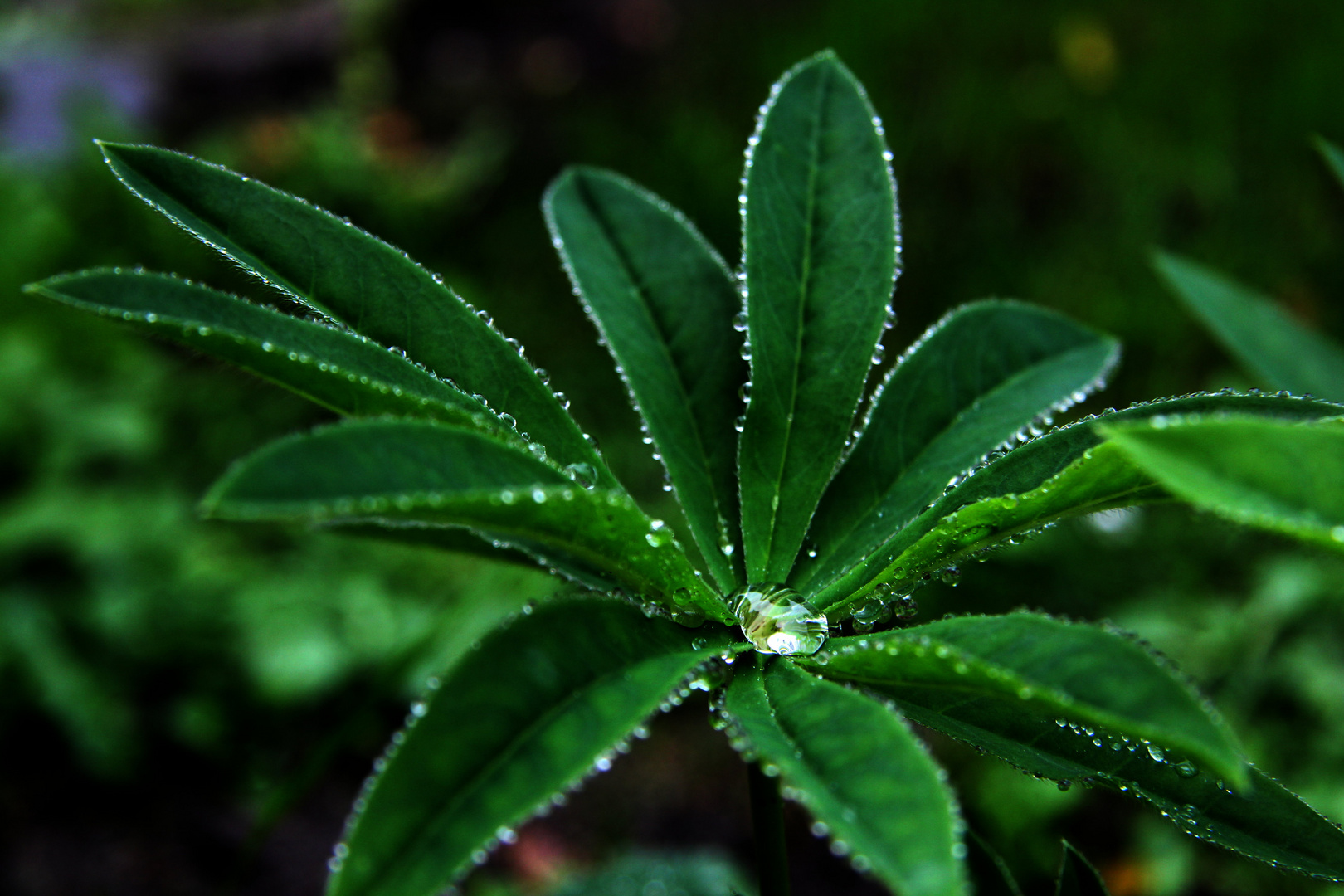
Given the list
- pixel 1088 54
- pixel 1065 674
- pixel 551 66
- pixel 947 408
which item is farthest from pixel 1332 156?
pixel 551 66

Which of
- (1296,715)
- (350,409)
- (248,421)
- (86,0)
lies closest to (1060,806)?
(1296,715)

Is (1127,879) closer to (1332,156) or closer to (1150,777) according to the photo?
(1332,156)

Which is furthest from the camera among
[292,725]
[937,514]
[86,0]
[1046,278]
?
[86,0]

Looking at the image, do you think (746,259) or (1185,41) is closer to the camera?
→ (746,259)

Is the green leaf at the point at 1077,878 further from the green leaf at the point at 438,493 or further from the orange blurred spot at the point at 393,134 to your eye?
the orange blurred spot at the point at 393,134

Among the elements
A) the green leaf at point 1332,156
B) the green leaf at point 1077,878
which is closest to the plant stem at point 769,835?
the green leaf at point 1077,878

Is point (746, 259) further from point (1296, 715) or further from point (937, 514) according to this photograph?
point (1296, 715)
